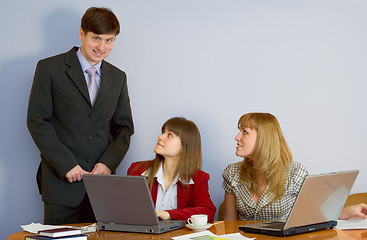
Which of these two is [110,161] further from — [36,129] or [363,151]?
[363,151]

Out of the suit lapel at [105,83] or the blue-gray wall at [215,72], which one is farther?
the blue-gray wall at [215,72]

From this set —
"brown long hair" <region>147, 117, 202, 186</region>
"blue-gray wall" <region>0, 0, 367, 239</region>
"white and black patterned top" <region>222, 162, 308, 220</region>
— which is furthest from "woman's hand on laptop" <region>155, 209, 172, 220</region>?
"blue-gray wall" <region>0, 0, 367, 239</region>

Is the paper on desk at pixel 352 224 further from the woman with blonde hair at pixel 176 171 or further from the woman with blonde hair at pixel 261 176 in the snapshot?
the woman with blonde hair at pixel 176 171

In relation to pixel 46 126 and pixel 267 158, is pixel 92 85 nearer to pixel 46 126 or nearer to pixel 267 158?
pixel 46 126

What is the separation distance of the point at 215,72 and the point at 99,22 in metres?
0.92

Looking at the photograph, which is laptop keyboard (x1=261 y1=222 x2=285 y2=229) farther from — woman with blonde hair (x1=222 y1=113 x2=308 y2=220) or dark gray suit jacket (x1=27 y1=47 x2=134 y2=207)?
dark gray suit jacket (x1=27 y1=47 x2=134 y2=207)

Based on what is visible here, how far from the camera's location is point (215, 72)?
10.4ft

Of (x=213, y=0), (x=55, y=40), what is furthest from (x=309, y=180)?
(x=55, y=40)

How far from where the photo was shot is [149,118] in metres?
3.19

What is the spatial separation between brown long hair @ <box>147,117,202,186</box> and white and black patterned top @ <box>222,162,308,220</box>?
0.73 ft

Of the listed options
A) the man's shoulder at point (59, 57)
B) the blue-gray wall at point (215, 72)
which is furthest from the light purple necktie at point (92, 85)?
the blue-gray wall at point (215, 72)

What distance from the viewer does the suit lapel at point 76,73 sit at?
8.92 feet

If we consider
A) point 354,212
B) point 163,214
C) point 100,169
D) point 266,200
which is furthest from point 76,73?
point 354,212

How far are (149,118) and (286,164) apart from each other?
1.04 m
